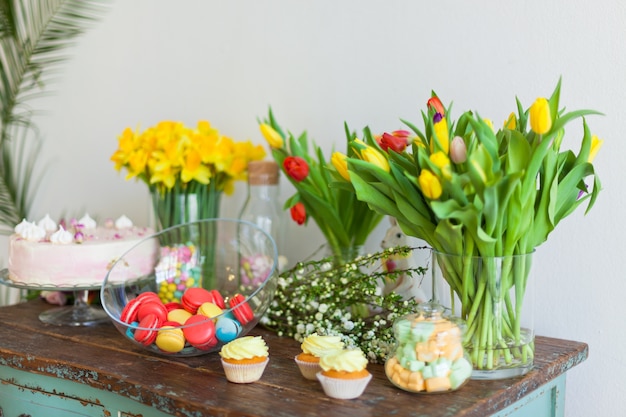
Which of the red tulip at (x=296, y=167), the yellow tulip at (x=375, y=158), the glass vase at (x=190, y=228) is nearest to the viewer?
the yellow tulip at (x=375, y=158)

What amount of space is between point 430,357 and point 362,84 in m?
0.66

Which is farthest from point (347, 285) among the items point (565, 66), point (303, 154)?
point (565, 66)

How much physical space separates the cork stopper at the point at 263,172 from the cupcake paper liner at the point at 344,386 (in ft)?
1.86

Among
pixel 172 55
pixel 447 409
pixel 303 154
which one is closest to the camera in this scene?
pixel 447 409

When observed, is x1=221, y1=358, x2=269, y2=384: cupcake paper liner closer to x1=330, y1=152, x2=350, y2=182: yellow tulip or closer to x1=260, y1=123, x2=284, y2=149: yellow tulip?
x1=330, y1=152, x2=350, y2=182: yellow tulip

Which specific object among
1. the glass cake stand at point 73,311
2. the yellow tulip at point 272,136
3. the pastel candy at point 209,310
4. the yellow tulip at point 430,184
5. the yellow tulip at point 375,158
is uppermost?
the yellow tulip at point 272,136

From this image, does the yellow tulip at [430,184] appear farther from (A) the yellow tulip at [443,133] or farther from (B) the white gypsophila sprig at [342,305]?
(B) the white gypsophila sprig at [342,305]

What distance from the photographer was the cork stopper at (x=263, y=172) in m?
1.44

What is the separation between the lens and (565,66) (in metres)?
1.20

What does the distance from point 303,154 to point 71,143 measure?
2.99ft

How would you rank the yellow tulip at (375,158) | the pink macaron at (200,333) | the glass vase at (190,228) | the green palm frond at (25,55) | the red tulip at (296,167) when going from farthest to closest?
1. the green palm frond at (25,55)
2. the glass vase at (190,228)
3. the red tulip at (296,167)
4. the pink macaron at (200,333)
5. the yellow tulip at (375,158)

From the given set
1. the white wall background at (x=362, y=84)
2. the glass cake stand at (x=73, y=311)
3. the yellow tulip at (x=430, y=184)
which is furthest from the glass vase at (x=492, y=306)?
the glass cake stand at (x=73, y=311)

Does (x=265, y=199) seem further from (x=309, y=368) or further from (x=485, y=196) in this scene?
(x=485, y=196)

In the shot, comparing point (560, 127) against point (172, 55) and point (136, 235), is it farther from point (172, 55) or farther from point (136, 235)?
point (172, 55)
